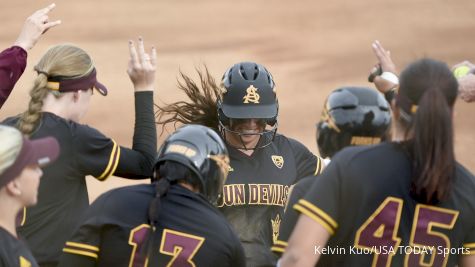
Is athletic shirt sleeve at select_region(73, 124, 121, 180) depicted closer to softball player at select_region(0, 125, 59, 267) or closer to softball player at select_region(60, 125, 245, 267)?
softball player at select_region(60, 125, 245, 267)

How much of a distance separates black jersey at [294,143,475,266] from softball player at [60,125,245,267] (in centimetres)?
40

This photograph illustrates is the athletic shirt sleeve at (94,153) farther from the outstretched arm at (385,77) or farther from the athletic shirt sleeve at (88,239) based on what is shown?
the outstretched arm at (385,77)

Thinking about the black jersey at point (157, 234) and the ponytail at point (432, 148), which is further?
the black jersey at point (157, 234)

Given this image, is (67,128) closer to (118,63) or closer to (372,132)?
(372,132)

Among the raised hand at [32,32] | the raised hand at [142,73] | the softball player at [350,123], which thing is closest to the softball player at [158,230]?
the softball player at [350,123]

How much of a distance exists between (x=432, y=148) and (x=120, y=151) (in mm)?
1872

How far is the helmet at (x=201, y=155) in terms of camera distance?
4.29 meters

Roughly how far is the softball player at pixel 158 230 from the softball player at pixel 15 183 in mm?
451

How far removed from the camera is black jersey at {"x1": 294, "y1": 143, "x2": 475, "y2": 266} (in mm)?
3979

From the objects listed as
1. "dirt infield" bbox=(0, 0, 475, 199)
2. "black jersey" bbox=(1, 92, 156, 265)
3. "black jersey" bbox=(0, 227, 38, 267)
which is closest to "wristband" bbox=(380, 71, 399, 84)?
"black jersey" bbox=(1, 92, 156, 265)

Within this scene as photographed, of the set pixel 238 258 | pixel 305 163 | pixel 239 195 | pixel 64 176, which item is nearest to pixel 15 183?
pixel 238 258

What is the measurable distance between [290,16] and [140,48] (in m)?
13.2

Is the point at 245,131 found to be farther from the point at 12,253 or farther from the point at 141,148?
the point at 12,253

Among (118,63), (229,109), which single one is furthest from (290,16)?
(229,109)
